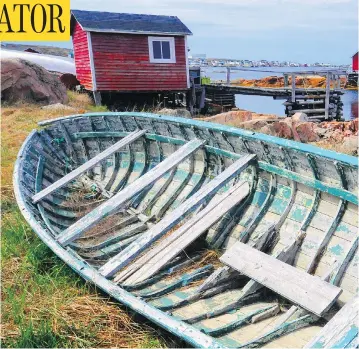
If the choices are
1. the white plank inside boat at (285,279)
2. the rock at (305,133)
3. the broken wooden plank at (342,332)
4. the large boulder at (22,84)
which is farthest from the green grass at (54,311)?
the large boulder at (22,84)

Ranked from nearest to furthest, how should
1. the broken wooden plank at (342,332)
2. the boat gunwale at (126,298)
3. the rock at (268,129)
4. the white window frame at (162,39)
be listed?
the broken wooden plank at (342,332)
the boat gunwale at (126,298)
the rock at (268,129)
the white window frame at (162,39)

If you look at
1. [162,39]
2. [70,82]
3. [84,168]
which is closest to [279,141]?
[84,168]

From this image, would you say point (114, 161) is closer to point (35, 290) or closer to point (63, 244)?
point (63, 244)

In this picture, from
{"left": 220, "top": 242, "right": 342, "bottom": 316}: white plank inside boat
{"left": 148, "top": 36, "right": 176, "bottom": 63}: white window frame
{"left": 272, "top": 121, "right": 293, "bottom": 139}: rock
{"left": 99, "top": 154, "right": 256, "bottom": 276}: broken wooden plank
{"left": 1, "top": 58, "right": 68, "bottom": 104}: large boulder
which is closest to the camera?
{"left": 220, "top": 242, "right": 342, "bottom": 316}: white plank inside boat

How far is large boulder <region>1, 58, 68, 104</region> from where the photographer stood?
16359mm

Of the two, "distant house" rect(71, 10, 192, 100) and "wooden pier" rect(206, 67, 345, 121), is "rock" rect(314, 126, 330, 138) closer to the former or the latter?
"wooden pier" rect(206, 67, 345, 121)

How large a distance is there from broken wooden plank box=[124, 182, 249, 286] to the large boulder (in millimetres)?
13517

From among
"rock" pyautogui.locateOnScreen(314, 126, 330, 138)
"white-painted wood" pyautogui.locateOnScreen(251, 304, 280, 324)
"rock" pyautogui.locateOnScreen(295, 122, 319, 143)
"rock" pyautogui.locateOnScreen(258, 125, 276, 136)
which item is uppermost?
"rock" pyautogui.locateOnScreen(258, 125, 276, 136)

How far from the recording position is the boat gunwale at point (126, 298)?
2822mm

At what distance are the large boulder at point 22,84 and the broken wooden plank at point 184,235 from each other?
13.5 metres

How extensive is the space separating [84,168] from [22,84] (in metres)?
11.7

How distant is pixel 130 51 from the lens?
1866cm

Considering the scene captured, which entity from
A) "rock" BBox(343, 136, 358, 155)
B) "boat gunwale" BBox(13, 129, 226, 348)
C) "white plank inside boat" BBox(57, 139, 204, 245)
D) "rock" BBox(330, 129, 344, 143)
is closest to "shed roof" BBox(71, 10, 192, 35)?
"rock" BBox(330, 129, 344, 143)

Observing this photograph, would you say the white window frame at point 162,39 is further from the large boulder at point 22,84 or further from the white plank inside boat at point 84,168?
the white plank inside boat at point 84,168
